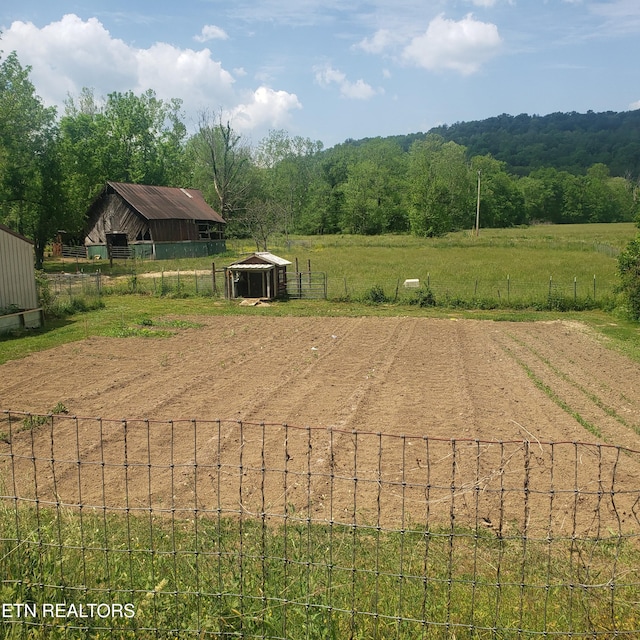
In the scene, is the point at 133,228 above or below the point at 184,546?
above

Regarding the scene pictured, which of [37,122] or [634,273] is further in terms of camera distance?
[37,122]

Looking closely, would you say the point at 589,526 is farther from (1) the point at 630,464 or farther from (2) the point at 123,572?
(2) the point at 123,572

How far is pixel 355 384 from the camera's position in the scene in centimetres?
1462

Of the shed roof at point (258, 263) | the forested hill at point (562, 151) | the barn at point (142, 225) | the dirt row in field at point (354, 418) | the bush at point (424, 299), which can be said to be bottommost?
the dirt row in field at point (354, 418)

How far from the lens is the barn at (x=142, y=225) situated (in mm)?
49875

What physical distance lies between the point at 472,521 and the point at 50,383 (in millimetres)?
10598

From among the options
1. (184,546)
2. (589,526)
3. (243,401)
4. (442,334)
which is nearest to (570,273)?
(442,334)

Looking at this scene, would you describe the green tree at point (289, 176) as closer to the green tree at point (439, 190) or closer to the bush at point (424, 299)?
the green tree at point (439, 190)

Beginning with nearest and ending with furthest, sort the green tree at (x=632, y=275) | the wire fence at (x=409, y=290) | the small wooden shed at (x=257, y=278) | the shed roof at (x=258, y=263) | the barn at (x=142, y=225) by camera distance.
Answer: the green tree at (x=632, y=275)
the wire fence at (x=409, y=290)
the shed roof at (x=258, y=263)
the small wooden shed at (x=257, y=278)
the barn at (x=142, y=225)

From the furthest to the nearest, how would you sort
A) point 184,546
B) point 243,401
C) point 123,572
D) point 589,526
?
point 243,401 → point 589,526 → point 184,546 → point 123,572

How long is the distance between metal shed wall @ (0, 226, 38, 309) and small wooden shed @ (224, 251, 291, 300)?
8769 mm

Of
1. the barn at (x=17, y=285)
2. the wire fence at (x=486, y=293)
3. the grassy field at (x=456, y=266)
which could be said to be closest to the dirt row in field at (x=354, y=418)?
the barn at (x=17, y=285)

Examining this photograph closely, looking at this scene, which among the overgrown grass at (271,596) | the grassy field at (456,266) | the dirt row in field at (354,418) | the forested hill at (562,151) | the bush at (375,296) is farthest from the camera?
the forested hill at (562,151)

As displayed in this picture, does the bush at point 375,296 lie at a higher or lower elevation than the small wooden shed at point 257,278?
lower
